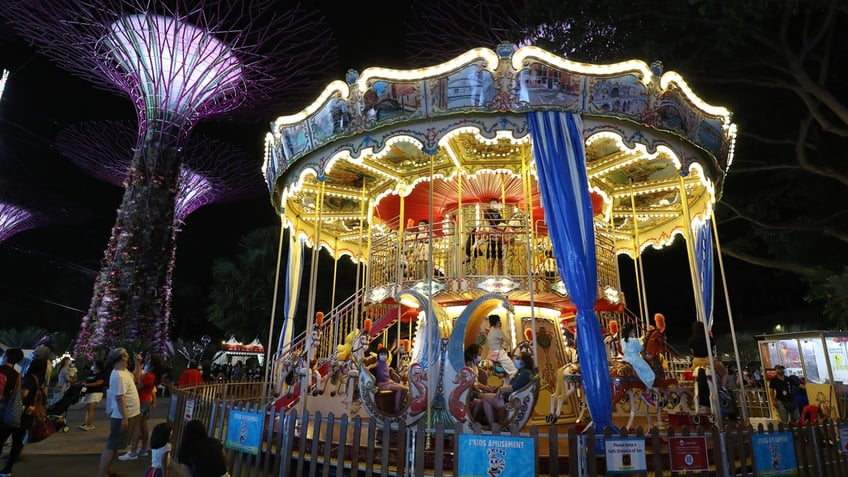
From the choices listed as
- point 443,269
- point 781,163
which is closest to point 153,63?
point 443,269

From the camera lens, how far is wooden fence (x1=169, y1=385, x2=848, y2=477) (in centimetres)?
475

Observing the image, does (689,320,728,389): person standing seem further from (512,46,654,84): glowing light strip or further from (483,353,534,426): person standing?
(512,46,654,84): glowing light strip

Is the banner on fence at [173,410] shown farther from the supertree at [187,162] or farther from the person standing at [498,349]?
the supertree at [187,162]

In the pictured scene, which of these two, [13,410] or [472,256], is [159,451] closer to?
[13,410]

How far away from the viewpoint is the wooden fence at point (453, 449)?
475cm

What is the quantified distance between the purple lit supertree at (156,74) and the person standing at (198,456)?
50.4 ft

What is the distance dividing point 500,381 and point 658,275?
35.6 metres

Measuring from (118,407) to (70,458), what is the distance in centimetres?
302

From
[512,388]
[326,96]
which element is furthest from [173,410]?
[326,96]

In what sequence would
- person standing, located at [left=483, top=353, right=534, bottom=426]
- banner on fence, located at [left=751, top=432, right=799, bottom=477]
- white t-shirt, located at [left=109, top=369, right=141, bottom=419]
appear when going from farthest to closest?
person standing, located at [left=483, top=353, right=534, bottom=426]
white t-shirt, located at [left=109, top=369, right=141, bottom=419]
banner on fence, located at [left=751, top=432, right=799, bottom=477]

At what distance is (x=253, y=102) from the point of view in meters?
20.7

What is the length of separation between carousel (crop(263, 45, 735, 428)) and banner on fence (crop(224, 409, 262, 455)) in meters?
1.42

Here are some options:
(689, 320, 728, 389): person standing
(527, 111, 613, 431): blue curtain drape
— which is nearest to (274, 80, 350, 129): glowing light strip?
(527, 111, 613, 431): blue curtain drape

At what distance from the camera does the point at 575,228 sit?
6949mm
